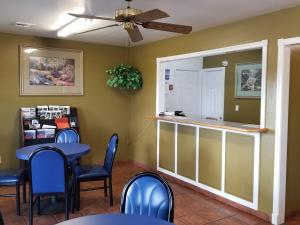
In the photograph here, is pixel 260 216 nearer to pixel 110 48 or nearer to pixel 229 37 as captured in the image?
pixel 229 37

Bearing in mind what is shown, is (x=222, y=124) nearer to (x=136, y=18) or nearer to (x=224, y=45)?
(x=224, y=45)

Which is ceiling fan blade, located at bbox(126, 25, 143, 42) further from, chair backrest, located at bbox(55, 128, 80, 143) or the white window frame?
chair backrest, located at bbox(55, 128, 80, 143)

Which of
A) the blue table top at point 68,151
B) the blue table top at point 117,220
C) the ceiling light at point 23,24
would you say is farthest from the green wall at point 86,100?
the blue table top at point 117,220

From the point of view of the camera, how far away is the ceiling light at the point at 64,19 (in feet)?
11.1

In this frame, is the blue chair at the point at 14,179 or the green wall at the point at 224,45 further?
the blue chair at the point at 14,179

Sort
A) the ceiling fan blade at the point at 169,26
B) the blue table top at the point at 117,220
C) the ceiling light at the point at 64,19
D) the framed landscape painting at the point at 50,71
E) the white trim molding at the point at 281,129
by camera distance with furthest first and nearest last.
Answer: the framed landscape painting at the point at 50,71 < the ceiling light at the point at 64,19 < the white trim molding at the point at 281,129 < the ceiling fan blade at the point at 169,26 < the blue table top at the point at 117,220

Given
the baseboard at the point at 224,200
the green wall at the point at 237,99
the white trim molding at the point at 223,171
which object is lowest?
the baseboard at the point at 224,200

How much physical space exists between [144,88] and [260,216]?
3.10 metres

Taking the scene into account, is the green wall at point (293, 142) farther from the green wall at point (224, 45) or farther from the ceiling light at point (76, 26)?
the ceiling light at point (76, 26)

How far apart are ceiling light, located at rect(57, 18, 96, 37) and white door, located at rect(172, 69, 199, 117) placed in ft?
7.99

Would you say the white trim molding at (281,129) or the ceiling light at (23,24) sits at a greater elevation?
the ceiling light at (23,24)

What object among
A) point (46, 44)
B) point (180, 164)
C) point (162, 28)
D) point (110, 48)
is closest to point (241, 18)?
point (162, 28)

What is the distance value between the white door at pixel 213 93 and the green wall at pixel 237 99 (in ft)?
0.35

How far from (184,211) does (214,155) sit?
0.92 metres
